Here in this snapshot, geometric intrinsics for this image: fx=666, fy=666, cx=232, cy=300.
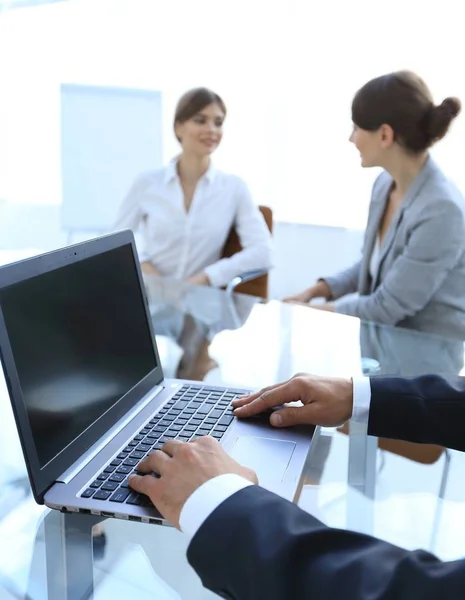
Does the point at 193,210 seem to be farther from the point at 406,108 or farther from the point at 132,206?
the point at 406,108

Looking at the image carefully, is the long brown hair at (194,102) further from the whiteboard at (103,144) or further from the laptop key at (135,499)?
the laptop key at (135,499)

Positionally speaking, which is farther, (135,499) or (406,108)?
(406,108)

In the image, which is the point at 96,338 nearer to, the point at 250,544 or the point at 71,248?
the point at 71,248

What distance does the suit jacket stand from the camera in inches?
22.0

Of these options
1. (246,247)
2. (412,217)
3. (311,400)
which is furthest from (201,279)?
(311,400)

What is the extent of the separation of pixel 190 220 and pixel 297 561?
2354 mm

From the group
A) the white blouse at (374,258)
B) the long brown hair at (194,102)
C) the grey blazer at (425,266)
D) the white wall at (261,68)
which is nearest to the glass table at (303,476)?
the grey blazer at (425,266)

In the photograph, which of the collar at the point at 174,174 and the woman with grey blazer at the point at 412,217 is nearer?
the woman with grey blazer at the point at 412,217

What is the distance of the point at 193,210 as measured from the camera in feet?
9.39

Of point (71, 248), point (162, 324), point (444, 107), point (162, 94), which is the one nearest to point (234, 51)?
point (162, 94)

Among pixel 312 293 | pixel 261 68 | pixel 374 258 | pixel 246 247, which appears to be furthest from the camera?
pixel 261 68

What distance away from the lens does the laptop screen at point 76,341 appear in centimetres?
80

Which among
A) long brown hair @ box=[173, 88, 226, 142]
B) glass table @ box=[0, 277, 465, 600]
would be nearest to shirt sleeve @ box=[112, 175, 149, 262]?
long brown hair @ box=[173, 88, 226, 142]

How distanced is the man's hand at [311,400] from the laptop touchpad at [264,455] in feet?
0.20
